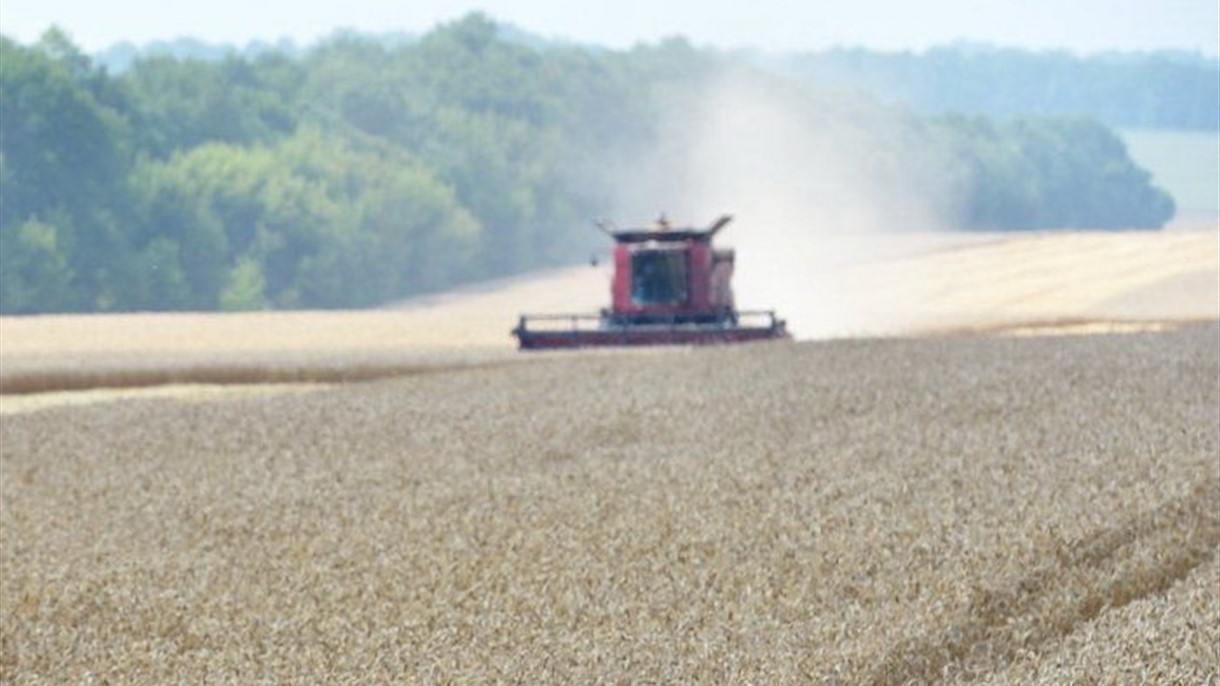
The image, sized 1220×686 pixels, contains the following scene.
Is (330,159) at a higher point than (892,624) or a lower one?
higher

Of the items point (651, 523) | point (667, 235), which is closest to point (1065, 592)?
point (651, 523)

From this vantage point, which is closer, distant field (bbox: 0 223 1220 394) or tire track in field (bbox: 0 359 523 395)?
tire track in field (bbox: 0 359 523 395)

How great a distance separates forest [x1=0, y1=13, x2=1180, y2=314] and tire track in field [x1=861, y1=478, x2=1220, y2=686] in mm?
51515

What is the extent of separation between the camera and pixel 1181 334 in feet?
100

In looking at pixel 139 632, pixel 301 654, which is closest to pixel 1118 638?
pixel 301 654

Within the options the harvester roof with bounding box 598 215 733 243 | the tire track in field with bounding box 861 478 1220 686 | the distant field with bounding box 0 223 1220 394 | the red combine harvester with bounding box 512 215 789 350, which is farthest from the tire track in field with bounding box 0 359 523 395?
the tire track in field with bounding box 861 478 1220 686

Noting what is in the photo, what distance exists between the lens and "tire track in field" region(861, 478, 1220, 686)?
11.4m

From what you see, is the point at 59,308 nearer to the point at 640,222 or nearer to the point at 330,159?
the point at 330,159

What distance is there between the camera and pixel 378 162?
86562mm

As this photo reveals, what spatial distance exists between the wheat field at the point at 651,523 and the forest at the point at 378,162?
128 ft

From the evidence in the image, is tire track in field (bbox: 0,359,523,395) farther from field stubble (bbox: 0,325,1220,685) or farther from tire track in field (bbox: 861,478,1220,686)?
tire track in field (bbox: 861,478,1220,686)

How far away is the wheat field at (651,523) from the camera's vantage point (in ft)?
39.1

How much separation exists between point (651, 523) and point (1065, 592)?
3941mm

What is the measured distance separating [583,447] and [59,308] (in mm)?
45668
